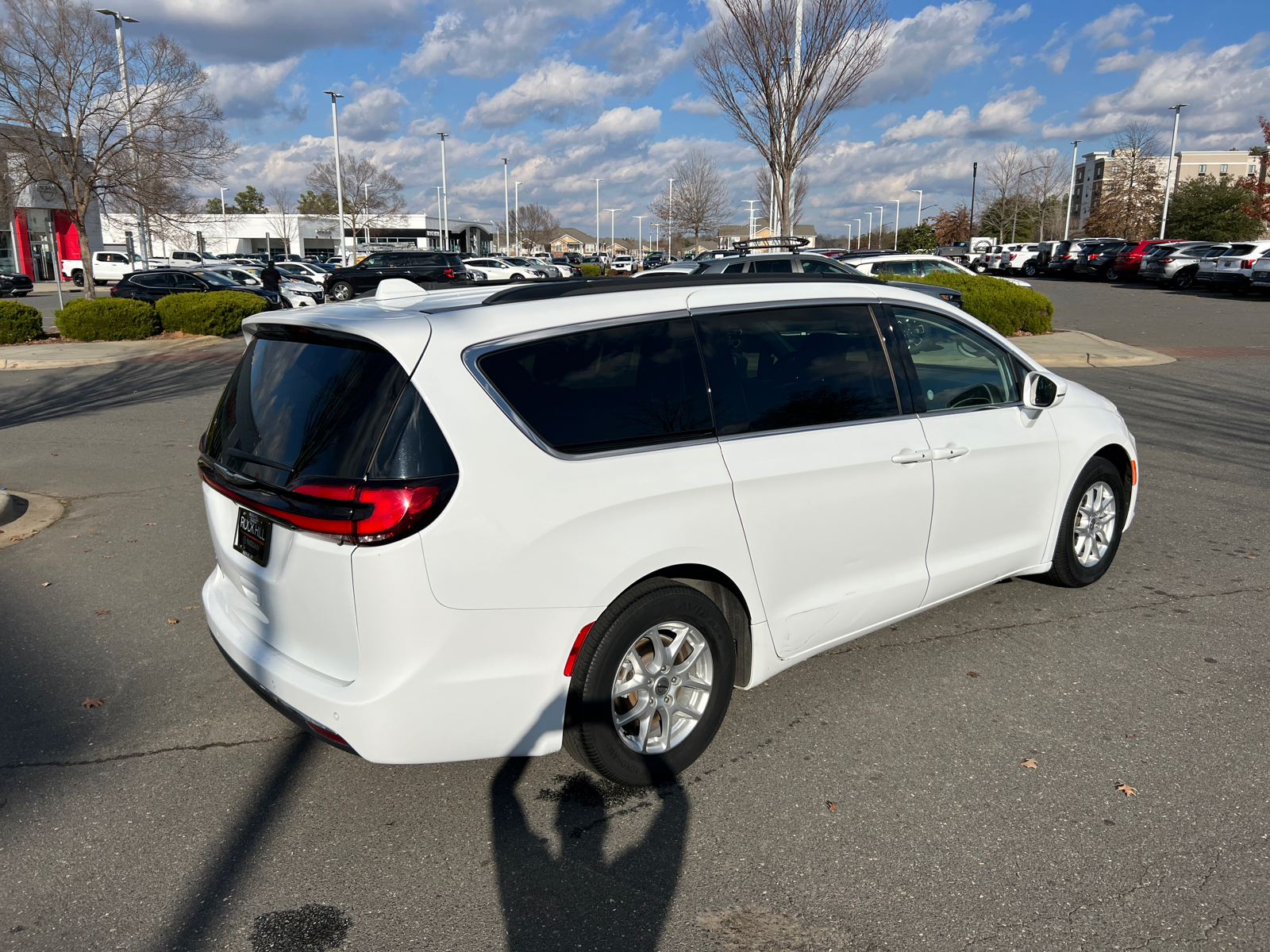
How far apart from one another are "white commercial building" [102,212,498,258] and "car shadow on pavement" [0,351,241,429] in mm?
56797

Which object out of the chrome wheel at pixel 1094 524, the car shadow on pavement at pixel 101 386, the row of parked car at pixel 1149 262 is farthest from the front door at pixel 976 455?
the row of parked car at pixel 1149 262

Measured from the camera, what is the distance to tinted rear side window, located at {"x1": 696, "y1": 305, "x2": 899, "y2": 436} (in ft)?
11.2

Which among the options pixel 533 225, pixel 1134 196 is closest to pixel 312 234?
pixel 533 225

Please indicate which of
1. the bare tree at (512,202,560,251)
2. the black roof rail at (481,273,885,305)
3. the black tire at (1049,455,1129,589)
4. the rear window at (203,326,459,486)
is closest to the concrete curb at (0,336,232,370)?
the rear window at (203,326,459,486)

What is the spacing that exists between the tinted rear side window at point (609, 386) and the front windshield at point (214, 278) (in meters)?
26.8

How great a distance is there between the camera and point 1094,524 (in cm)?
516

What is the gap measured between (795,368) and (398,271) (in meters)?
28.4

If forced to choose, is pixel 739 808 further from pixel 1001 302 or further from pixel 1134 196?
pixel 1134 196

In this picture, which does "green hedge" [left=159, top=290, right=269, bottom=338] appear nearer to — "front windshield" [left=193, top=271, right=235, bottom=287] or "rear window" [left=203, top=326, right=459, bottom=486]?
"front windshield" [left=193, top=271, right=235, bottom=287]

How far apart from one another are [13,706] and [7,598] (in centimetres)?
158

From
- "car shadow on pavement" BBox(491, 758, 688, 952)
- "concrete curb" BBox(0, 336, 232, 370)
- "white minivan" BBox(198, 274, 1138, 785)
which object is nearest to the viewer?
"car shadow on pavement" BBox(491, 758, 688, 952)

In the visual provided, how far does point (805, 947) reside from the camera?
102 inches

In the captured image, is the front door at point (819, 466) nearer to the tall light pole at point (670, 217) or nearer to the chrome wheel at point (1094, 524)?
the chrome wheel at point (1094, 524)

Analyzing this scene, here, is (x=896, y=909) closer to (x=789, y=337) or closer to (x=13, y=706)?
(x=789, y=337)
